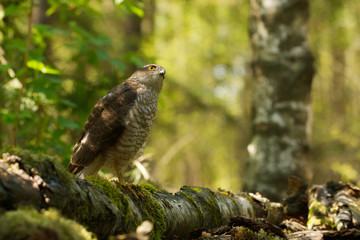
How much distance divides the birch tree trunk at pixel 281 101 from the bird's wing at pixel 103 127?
2.83 metres

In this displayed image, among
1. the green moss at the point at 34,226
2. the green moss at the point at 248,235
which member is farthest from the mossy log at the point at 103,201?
the green moss at the point at 248,235

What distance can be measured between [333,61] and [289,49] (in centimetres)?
1124

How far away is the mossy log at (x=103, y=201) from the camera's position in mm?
1625

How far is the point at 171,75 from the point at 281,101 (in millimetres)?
11865

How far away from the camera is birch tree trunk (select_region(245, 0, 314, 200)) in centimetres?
582

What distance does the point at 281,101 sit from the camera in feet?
19.5

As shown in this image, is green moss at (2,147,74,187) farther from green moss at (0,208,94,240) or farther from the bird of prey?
the bird of prey

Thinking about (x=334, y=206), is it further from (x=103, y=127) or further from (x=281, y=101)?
(x=281, y=101)

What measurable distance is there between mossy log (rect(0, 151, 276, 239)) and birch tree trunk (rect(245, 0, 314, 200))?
264 centimetres

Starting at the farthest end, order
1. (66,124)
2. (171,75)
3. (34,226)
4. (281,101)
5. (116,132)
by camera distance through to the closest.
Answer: (171,75), (281,101), (66,124), (116,132), (34,226)

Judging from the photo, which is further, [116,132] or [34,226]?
[116,132]

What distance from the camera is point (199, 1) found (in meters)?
18.0

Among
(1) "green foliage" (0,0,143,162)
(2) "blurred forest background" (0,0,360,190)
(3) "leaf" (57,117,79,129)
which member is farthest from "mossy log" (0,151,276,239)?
(1) "green foliage" (0,0,143,162)

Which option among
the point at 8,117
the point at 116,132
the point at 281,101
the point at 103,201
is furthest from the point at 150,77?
the point at 281,101
